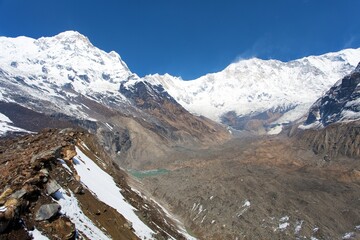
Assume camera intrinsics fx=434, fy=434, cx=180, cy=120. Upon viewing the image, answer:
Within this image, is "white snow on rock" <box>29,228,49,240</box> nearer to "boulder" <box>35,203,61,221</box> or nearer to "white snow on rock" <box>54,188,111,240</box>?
"boulder" <box>35,203,61,221</box>

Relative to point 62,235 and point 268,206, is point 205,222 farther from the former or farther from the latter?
point 62,235

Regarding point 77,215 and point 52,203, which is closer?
point 52,203

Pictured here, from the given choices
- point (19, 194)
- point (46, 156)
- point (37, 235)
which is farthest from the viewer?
point (46, 156)

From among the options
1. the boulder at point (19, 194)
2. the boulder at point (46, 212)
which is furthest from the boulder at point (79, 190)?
the boulder at point (19, 194)

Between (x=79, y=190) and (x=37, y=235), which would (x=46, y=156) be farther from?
(x=37, y=235)

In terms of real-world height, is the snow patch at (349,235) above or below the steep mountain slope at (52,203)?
above

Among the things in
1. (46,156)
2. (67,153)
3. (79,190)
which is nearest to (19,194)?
(46,156)

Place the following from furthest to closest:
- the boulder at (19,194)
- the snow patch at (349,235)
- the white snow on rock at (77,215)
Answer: the snow patch at (349,235)
the white snow on rock at (77,215)
the boulder at (19,194)

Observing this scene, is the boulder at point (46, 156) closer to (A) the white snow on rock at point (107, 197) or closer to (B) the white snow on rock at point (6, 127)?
(A) the white snow on rock at point (107, 197)
